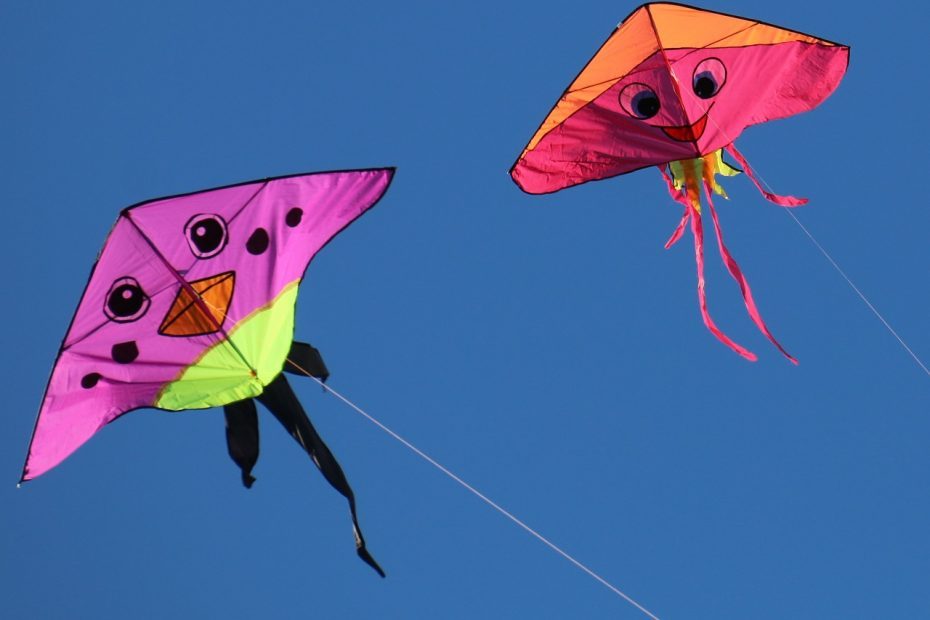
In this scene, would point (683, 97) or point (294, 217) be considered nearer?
point (294, 217)

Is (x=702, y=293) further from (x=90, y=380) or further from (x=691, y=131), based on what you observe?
(x=90, y=380)

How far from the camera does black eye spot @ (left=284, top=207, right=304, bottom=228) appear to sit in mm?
9438

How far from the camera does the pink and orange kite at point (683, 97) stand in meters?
10.2

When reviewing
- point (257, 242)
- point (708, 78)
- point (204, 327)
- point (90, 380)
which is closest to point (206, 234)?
point (257, 242)

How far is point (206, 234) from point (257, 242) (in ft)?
0.91

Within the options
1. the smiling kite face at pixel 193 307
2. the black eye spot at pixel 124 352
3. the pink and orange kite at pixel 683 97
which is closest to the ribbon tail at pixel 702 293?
the pink and orange kite at pixel 683 97

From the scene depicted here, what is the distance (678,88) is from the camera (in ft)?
33.4

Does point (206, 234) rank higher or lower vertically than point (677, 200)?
lower

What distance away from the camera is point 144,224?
9.16 meters

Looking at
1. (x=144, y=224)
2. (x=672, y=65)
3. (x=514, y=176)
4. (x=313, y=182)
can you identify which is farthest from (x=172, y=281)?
(x=672, y=65)

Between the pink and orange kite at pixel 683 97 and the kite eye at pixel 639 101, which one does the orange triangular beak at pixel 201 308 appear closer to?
the pink and orange kite at pixel 683 97

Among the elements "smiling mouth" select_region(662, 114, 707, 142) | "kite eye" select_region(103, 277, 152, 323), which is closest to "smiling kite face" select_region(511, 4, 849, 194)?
"smiling mouth" select_region(662, 114, 707, 142)

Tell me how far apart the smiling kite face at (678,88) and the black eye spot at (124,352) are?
273 centimetres

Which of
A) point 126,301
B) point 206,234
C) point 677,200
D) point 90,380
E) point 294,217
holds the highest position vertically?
point 677,200
